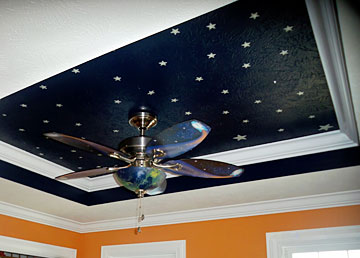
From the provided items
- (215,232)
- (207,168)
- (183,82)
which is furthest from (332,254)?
(183,82)

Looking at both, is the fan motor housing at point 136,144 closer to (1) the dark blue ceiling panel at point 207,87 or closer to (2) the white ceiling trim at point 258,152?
(1) the dark blue ceiling panel at point 207,87

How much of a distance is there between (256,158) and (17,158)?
1.79m

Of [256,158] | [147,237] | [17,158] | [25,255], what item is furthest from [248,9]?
[25,255]

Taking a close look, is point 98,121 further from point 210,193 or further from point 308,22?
point 308,22

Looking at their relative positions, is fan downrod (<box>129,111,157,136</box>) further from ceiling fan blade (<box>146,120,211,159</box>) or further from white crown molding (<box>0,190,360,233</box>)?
white crown molding (<box>0,190,360,233</box>)

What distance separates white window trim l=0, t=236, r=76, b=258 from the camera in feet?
11.1

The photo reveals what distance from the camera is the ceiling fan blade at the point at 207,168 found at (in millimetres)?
2027

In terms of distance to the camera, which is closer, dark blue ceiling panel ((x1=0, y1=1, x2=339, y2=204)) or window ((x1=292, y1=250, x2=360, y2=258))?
dark blue ceiling panel ((x1=0, y1=1, x2=339, y2=204))

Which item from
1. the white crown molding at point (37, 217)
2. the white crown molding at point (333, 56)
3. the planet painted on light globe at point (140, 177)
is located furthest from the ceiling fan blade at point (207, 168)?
the white crown molding at point (37, 217)

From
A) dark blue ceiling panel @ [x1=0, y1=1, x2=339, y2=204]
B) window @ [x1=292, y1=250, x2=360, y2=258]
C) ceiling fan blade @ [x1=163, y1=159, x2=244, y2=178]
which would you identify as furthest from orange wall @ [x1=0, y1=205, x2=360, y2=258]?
ceiling fan blade @ [x1=163, y1=159, x2=244, y2=178]

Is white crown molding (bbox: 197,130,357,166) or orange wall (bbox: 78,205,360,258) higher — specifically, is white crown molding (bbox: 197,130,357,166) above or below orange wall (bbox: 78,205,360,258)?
above

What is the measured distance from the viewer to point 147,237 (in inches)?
150

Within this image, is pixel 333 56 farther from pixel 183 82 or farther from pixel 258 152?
pixel 258 152

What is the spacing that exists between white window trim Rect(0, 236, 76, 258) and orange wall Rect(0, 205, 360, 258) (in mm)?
44
